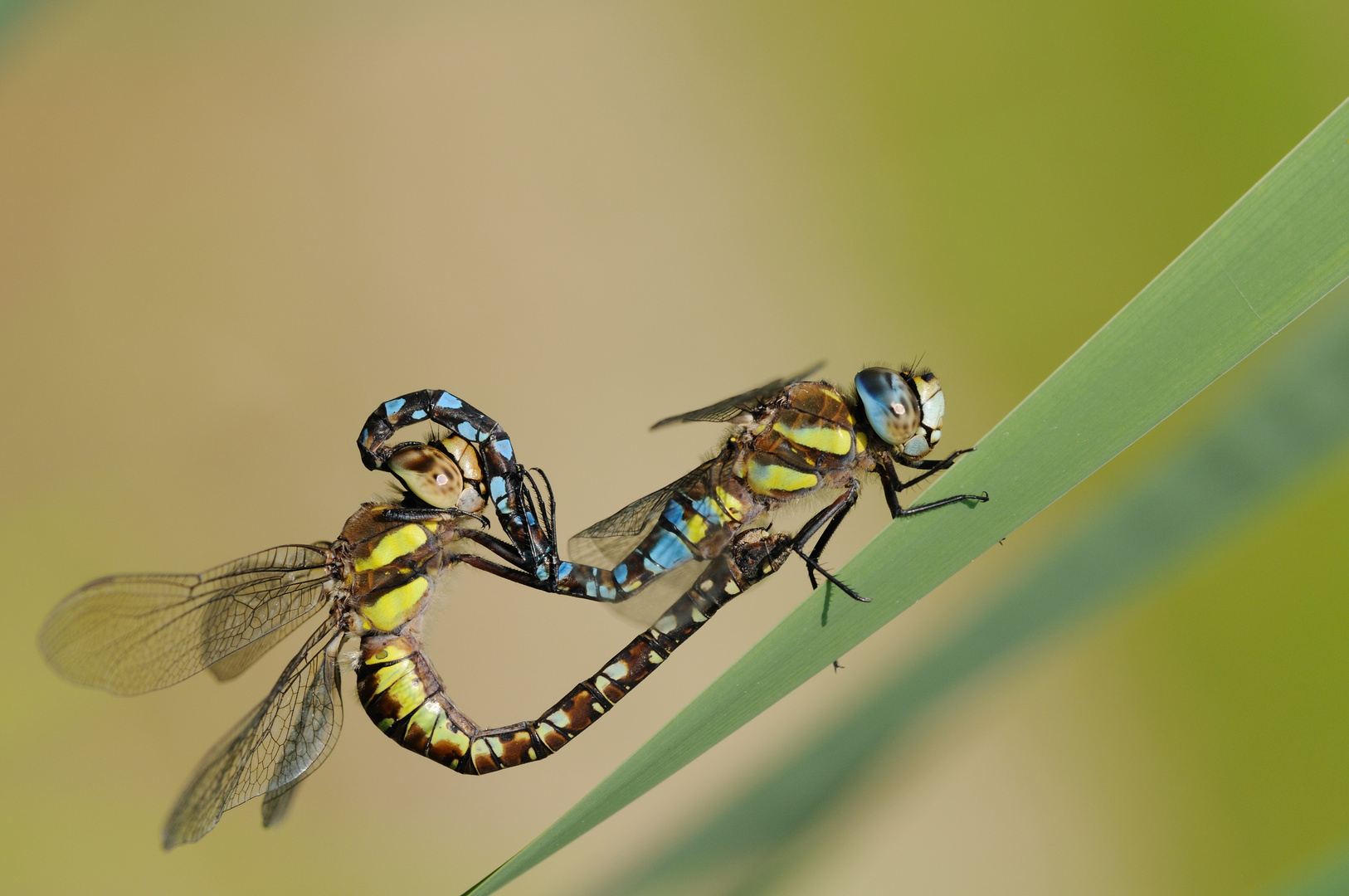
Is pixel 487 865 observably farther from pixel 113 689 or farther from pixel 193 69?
pixel 193 69

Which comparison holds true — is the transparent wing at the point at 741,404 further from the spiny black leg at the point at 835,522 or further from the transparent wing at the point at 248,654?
the transparent wing at the point at 248,654

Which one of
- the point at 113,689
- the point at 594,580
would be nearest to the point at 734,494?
the point at 594,580

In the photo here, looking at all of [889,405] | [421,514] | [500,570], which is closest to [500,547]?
[500,570]

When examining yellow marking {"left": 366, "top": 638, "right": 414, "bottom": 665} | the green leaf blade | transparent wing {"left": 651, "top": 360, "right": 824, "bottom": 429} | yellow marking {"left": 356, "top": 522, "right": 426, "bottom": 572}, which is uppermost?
yellow marking {"left": 356, "top": 522, "right": 426, "bottom": 572}

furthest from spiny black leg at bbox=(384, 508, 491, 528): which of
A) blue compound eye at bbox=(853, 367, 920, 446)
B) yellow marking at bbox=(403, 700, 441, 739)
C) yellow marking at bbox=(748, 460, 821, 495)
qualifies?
blue compound eye at bbox=(853, 367, 920, 446)

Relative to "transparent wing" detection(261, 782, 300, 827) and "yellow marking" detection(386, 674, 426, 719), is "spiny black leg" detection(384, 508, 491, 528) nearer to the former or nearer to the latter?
"yellow marking" detection(386, 674, 426, 719)
